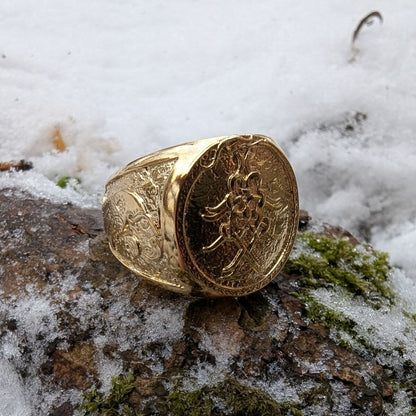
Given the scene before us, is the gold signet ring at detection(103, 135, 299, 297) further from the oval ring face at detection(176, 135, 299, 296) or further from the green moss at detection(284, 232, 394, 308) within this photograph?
the green moss at detection(284, 232, 394, 308)

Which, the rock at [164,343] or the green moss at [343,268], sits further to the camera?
the green moss at [343,268]

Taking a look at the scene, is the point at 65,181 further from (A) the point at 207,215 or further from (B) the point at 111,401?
(B) the point at 111,401

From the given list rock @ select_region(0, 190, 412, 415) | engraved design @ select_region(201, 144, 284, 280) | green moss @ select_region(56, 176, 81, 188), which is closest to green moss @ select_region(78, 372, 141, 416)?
rock @ select_region(0, 190, 412, 415)

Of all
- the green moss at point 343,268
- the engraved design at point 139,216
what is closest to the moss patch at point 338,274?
the green moss at point 343,268

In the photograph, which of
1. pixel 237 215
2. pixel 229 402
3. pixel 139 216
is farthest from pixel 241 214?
pixel 229 402

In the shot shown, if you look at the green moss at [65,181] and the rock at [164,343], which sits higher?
the rock at [164,343]

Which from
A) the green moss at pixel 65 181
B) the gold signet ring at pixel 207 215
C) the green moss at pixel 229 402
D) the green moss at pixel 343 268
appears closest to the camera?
the green moss at pixel 229 402

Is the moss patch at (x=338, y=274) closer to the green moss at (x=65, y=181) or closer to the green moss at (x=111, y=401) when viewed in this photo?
the green moss at (x=111, y=401)

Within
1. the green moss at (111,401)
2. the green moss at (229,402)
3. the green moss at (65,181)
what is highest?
the green moss at (229,402)
